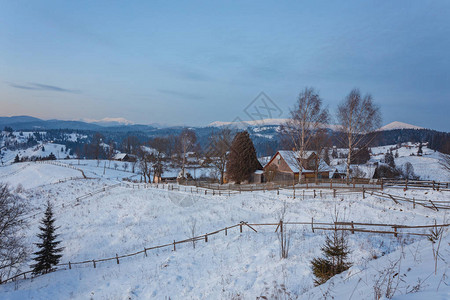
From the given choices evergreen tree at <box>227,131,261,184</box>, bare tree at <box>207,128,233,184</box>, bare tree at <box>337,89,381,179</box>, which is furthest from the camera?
bare tree at <box>207,128,233,184</box>

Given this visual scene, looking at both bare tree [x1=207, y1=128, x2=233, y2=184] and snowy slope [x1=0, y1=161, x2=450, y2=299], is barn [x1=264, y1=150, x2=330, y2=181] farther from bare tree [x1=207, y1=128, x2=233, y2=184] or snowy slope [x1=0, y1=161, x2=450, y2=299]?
snowy slope [x1=0, y1=161, x2=450, y2=299]

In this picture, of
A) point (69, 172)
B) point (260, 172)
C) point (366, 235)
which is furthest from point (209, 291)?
point (69, 172)

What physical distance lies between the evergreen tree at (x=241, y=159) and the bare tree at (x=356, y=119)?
16.4 metres

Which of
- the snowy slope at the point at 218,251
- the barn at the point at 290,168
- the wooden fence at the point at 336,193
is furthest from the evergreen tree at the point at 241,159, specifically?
the snowy slope at the point at 218,251

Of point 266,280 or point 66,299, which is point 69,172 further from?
point 266,280

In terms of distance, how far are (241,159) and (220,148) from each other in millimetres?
5385

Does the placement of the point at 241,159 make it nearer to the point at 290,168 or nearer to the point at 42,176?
the point at 290,168

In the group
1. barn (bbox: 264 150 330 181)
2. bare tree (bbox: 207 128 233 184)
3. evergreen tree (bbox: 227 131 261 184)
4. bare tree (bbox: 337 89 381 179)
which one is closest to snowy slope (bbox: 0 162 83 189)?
bare tree (bbox: 207 128 233 184)

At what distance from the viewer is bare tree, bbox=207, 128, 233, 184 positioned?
137 feet

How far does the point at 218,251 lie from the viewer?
12.7m

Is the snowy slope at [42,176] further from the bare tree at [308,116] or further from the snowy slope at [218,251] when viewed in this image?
the bare tree at [308,116]

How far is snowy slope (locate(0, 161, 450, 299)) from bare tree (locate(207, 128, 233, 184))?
524 inches

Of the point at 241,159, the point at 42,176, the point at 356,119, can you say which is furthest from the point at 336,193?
the point at 42,176

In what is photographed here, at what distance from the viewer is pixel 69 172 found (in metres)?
60.9
